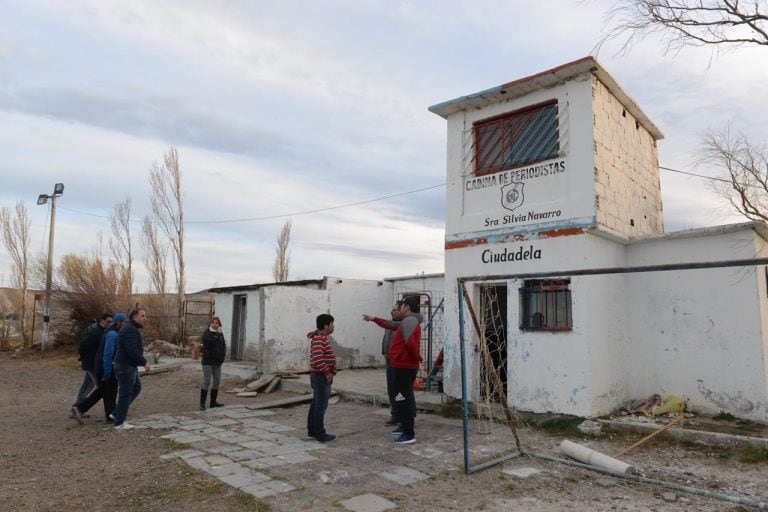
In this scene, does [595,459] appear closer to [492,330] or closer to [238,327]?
[492,330]

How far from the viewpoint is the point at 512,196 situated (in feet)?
29.3

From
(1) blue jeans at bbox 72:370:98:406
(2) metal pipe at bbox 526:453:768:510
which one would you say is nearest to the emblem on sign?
(2) metal pipe at bbox 526:453:768:510

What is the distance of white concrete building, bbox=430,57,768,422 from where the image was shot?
7762 mm

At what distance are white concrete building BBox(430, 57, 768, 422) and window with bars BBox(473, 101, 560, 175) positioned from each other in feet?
0.07

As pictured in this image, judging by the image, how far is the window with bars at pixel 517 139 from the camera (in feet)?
28.8

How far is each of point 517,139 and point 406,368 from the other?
4823 millimetres

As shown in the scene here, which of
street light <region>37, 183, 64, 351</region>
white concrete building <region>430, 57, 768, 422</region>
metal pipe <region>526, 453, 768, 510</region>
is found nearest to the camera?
metal pipe <region>526, 453, 768, 510</region>

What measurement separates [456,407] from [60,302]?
20137 millimetres

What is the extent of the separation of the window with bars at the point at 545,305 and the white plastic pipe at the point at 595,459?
235cm

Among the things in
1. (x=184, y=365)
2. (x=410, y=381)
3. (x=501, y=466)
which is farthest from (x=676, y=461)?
(x=184, y=365)

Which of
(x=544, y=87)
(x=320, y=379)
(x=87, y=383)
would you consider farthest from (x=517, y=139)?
(x=87, y=383)

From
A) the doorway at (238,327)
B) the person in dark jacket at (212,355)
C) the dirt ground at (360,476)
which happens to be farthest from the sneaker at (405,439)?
the doorway at (238,327)

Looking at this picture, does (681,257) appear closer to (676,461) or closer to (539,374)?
(539,374)

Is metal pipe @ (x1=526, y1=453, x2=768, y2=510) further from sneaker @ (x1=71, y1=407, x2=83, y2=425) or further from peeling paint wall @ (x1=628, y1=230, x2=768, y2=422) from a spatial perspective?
A: sneaker @ (x1=71, y1=407, x2=83, y2=425)
